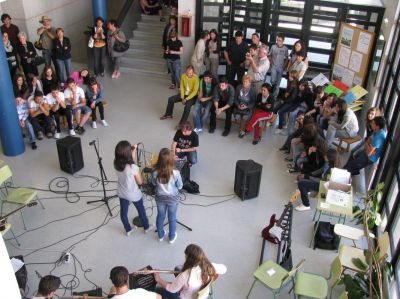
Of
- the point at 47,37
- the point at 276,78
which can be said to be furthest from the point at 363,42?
the point at 47,37

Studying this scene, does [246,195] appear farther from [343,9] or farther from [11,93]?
[343,9]

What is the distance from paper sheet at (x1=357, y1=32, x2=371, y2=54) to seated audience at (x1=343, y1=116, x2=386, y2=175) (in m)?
2.84

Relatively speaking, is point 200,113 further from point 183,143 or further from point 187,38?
point 187,38

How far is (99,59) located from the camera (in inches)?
438

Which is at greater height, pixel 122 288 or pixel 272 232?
pixel 122 288

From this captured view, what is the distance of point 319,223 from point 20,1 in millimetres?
8653

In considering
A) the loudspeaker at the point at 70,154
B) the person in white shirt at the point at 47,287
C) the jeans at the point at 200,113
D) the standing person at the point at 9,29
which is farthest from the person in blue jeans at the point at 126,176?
the standing person at the point at 9,29

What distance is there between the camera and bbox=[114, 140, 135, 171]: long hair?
5254 mm

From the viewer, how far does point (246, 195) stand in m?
7.04

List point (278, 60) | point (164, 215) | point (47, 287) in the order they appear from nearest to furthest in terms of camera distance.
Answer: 1. point (47, 287)
2. point (164, 215)
3. point (278, 60)

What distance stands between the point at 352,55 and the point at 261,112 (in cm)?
256

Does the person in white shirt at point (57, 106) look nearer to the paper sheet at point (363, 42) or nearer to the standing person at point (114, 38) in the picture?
the standing person at point (114, 38)

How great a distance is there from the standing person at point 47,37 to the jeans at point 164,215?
19.8 feet

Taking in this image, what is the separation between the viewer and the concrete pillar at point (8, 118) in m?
7.27
